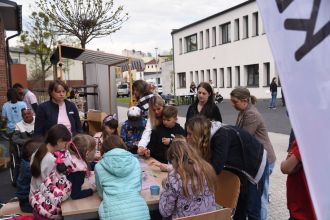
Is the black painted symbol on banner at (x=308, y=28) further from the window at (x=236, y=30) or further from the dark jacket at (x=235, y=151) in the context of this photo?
the window at (x=236, y=30)

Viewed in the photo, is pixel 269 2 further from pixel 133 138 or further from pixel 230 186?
pixel 133 138

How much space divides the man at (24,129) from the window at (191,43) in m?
33.1

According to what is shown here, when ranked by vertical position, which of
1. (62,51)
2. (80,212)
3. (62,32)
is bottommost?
(80,212)

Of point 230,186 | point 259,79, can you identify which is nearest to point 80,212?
point 230,186

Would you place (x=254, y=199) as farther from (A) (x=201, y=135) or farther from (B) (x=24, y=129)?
(B) (x=24, y=129)

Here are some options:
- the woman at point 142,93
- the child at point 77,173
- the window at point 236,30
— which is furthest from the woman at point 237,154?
the window at point 236,30

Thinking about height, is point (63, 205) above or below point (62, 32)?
below

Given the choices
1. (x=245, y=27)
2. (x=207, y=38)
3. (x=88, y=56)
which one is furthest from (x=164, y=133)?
(x=207, y=38)

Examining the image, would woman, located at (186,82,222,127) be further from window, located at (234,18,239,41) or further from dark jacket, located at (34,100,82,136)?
window, located at (234,18,239,41)

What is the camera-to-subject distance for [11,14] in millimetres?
12484

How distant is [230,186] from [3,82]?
9.62m

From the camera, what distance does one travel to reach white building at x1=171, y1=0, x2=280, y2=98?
93.6 ft

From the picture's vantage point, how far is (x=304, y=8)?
117 centimetres

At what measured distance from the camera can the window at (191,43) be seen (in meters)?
38.2
